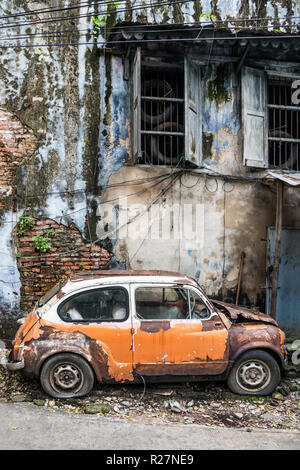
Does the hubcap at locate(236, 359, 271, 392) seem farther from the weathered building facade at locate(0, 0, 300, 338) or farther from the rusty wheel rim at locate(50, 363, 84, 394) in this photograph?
the weathered building facade at locate(0, 0, 300, 338)

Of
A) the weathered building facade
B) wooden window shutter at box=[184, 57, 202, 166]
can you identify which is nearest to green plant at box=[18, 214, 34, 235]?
the weathered building facade

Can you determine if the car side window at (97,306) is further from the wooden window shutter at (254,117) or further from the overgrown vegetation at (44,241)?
the wooden window shutter at (254,117)

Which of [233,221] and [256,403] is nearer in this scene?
[256,403]

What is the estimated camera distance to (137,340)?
17.0 ft

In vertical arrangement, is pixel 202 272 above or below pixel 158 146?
below

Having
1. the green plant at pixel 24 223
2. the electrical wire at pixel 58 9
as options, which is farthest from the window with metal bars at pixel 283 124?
the green plant at pixel 24 223

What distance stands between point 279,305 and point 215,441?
4259 mm

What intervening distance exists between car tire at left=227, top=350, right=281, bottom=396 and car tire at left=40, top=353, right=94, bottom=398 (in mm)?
1909

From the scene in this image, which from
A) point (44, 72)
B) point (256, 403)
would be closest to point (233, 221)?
point (256, 403)

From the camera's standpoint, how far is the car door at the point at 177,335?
17.1 ft

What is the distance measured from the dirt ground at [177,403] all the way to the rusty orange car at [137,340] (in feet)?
0.58

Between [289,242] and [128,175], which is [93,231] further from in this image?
[289,242]
